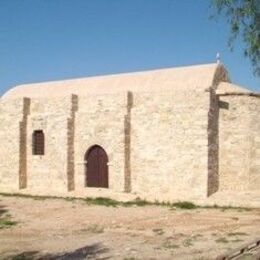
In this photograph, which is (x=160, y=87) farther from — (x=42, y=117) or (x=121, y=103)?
(x=42, y=117)

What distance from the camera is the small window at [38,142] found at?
20.2 meters

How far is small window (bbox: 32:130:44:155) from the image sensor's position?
66.1 feet

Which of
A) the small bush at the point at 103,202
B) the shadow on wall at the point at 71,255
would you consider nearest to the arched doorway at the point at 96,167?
the small bush at the point at 103,202

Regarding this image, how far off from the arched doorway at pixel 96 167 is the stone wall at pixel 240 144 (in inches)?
173

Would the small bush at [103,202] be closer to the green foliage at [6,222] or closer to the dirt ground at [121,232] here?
the dirt ground at [121,232]

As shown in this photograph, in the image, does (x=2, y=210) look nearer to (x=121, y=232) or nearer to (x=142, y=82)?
(x=121, y=232)

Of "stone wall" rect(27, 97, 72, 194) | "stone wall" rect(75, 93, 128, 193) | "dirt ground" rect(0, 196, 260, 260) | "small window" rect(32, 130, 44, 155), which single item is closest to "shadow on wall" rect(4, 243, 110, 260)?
"dirt ground" rect(0, 196, 260, 260)

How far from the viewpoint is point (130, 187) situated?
58.9 feet

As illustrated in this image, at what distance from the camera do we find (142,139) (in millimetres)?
17641

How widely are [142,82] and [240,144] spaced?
583cm

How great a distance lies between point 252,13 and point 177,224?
593 centimetres

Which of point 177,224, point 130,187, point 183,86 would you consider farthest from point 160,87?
point 177,224

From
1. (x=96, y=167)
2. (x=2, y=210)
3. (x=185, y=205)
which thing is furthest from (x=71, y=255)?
(x=96, y=167)

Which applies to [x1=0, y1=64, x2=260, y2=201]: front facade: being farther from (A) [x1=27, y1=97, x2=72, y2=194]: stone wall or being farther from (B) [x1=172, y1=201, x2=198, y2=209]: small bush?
(B) [x1=172, y1=201, x2=198, y2=209]: small bush
